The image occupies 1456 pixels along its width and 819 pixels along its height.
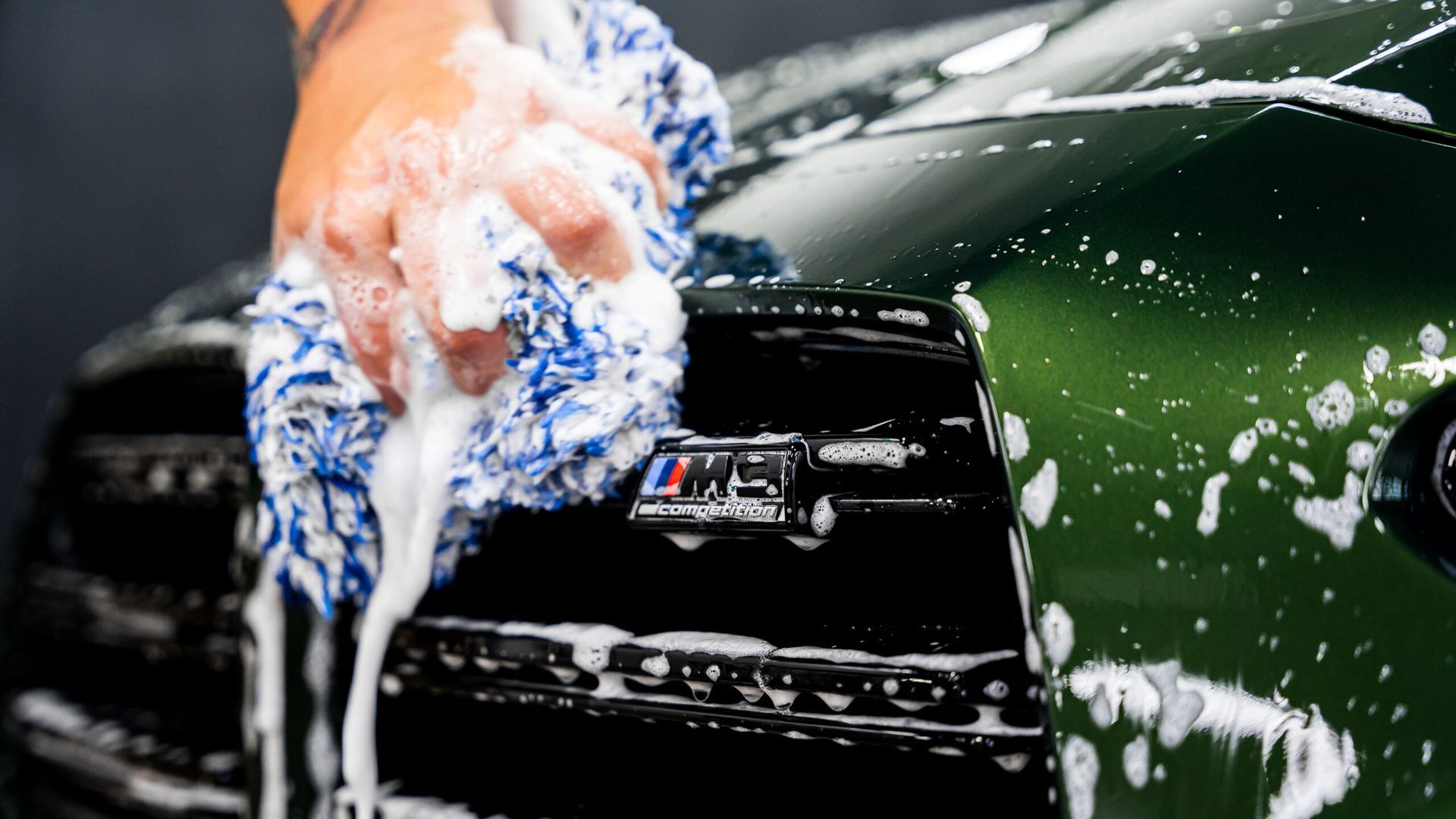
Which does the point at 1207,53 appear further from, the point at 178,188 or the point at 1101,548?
the point at 178,188

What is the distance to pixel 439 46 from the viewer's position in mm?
886

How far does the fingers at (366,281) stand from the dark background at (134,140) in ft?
6.72

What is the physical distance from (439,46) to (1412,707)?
76cm

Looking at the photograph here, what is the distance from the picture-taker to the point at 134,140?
2.71 metres

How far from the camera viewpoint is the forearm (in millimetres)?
914

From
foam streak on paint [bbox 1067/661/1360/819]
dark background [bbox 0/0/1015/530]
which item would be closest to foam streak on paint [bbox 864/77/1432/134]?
foam streak on paint [bbox 1067/661/1360/819]

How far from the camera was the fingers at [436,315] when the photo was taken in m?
0.77

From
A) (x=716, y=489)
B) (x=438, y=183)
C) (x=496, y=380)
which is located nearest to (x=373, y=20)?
(x=438, y=183)

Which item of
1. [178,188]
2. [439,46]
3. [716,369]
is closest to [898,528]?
[716,369]

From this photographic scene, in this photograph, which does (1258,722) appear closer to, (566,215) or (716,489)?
(716,489)

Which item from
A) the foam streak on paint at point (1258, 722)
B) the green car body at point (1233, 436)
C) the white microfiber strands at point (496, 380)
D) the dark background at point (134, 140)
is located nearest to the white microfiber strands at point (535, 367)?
the white microfiber strands at point (496, 380)

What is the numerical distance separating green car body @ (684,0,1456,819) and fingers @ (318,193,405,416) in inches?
13.2

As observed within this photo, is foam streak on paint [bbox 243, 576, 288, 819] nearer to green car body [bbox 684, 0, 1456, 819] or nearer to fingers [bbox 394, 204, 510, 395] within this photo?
fingers [bbox 394, 204, 510, 395]

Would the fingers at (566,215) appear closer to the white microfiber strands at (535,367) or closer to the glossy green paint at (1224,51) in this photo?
the white microfiber strands at (535,367)
